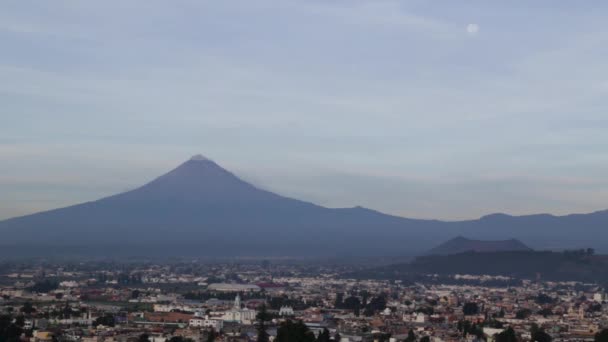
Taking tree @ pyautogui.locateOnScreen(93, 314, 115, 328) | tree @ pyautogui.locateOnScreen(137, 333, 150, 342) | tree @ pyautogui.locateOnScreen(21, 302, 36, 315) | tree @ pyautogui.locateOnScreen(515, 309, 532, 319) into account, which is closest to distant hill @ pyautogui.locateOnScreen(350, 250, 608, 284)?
tree @ pyautogui.locateOnScreen(515, 309, 532, 319)

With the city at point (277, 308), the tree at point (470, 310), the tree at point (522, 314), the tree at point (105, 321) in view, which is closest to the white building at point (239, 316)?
the city at point (277, 308)

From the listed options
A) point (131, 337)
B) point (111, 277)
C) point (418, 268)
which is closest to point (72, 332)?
point (131, 337)

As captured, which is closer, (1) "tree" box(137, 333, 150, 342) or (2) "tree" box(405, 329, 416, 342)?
(1) "tree" box(137, 333, 150, 342)

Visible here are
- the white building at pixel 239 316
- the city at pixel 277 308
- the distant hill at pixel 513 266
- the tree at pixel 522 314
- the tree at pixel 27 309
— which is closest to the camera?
the city at pixel 277 308

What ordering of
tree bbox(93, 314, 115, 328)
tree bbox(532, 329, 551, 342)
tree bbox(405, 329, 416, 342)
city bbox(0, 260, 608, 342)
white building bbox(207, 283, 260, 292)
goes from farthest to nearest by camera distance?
white building bbox(207, 283, 260, 292), tree bbox(93, 314, 115, 328), city bbox(0, 260, 608, 342), tree bbox(532, 329, 551, 342), tree bbox(405, 329, 416, 342)

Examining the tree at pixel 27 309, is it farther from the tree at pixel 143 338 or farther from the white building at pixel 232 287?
the white building at pixel 232 287

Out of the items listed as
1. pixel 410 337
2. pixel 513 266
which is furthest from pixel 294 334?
pixel 513 266

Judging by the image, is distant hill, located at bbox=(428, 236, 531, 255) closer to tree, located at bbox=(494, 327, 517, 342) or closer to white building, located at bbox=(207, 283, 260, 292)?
white building, located at bbox=(207, 283, 260, 292)

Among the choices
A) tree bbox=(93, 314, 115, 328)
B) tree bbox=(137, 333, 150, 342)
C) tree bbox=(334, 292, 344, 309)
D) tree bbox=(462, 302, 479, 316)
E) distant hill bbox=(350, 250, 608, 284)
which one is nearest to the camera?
tree bbox=(137, 333, 150, 342)

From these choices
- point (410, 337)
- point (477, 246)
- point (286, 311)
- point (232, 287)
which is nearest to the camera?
point (410, 337)

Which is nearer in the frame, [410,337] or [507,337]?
[507,337]

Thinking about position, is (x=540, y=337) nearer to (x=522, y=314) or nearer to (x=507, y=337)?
(x=507, y=337)
